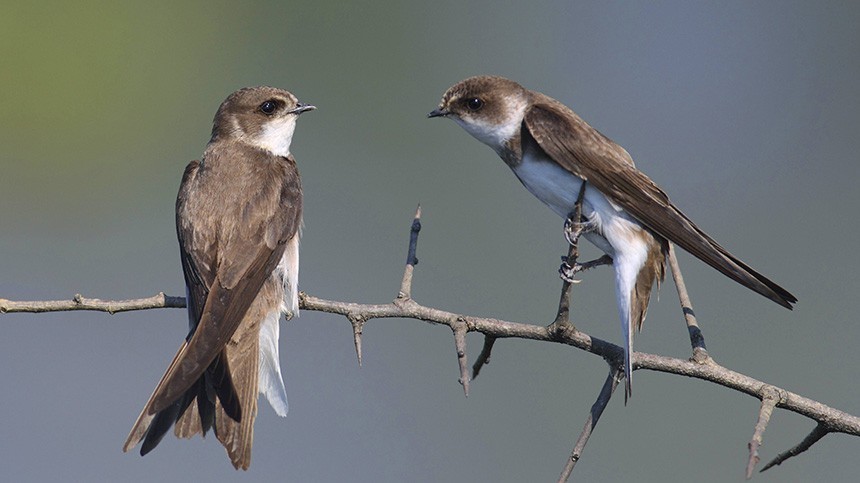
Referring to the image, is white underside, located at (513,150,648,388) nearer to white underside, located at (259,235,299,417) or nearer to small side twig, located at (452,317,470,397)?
small side twig, located at (452,317,470,397)

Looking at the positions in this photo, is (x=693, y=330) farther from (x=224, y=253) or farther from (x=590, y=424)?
(x=224, y=253)

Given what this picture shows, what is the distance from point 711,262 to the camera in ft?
6.97

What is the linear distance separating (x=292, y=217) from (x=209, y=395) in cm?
59

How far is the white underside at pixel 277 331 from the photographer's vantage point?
269cm

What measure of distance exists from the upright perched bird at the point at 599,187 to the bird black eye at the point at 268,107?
0.80m

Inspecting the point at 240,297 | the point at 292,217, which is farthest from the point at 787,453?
the point at 292,217

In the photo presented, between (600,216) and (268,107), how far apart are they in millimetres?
1220

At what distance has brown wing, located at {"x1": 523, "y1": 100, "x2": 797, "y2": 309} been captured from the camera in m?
2.38

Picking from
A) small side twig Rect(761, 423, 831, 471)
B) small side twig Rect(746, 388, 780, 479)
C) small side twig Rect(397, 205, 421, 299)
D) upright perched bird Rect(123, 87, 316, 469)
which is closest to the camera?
small side twig Rect(746, 388, 780, 479)

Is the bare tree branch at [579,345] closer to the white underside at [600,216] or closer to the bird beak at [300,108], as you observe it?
the white underside at [600,216]

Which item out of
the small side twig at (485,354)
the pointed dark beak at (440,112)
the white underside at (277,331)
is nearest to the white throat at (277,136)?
the white underside at (277,331)

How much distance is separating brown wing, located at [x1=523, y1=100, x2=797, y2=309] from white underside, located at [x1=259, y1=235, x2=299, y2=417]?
78 cm

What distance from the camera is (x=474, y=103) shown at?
2787 millimetres

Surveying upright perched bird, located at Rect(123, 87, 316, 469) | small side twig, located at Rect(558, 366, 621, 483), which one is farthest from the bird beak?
small side twig, located at Rect(558, 366, 621, 483)
